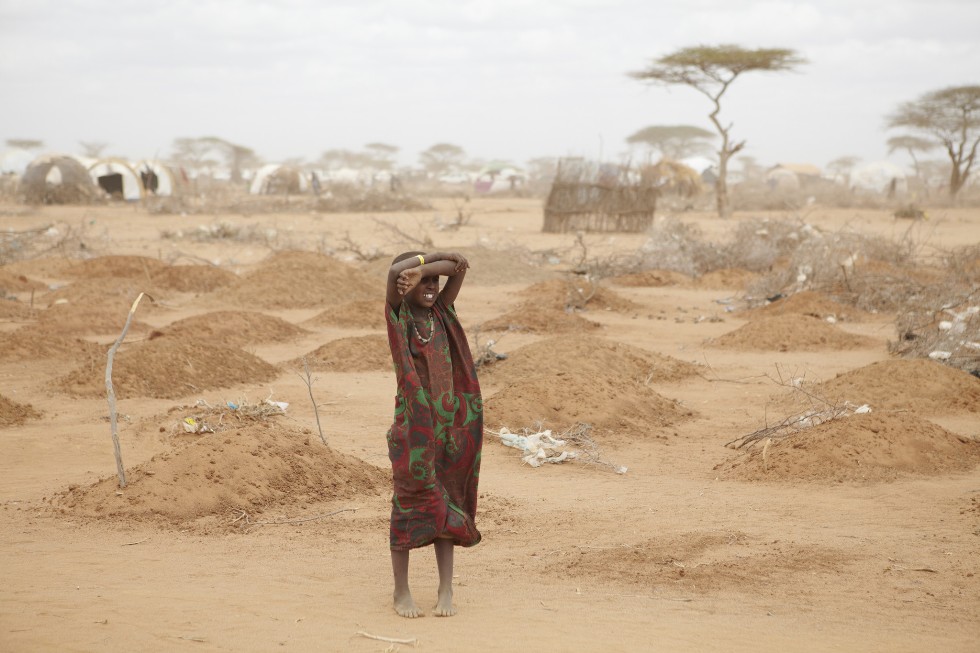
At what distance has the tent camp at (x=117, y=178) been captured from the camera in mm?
30359

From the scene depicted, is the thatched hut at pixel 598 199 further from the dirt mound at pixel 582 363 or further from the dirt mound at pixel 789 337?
the dirt mound at pixel 582 363

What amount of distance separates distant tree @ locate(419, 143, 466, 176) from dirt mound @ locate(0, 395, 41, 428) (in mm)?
68726

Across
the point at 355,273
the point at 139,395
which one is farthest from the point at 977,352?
the point at 355,273

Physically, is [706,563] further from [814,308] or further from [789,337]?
[814,308]

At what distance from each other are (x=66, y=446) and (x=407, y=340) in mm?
3764

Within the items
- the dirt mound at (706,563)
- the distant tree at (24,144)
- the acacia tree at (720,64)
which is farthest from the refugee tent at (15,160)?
the dirt mound at (706,563)

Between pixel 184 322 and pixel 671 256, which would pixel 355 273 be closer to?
Answer: pixel 184 322

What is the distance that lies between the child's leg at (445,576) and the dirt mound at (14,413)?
4378 millimetres

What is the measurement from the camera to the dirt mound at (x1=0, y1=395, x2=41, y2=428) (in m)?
6.50

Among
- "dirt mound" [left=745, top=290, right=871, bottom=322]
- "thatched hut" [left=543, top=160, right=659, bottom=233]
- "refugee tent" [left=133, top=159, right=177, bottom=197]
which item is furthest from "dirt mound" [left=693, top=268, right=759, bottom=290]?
"refugee tent" [left=133, top=159, right=177, bottom=197]

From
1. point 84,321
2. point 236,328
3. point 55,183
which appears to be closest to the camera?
point 236,328

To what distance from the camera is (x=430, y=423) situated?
3.14 meters

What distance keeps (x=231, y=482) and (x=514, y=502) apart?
4.70 ft

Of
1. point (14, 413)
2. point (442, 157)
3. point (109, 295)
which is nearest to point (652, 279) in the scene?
point (109, 295)
